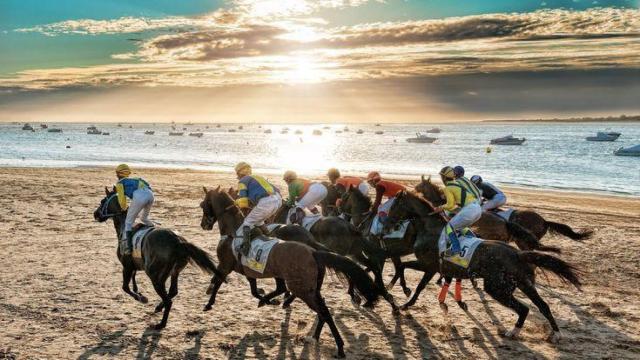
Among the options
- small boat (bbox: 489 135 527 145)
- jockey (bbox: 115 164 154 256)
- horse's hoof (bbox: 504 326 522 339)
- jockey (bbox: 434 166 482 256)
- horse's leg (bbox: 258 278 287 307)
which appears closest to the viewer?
horse's hoof (bbox: 504 326 522 339)

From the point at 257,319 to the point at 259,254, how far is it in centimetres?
159

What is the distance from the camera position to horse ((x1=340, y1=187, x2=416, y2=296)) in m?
11.0

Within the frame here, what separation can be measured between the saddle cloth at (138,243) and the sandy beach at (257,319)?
3.26 feet

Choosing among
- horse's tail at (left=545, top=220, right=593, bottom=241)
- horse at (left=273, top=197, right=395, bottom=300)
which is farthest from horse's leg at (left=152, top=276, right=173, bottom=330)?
horse's tail at (left=545, top=220, right=593, bottom=241)

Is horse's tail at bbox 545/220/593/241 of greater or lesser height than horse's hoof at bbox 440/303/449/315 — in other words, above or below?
above

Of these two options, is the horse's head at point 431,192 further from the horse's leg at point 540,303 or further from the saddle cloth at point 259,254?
the saddle cloth at point 259,254

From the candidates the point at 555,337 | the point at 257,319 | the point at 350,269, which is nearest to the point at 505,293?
the point at 555,337

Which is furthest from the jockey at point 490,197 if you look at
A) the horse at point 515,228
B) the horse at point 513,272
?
the horse at point 513,272

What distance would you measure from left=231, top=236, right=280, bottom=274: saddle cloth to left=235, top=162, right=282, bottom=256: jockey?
0.10 metres

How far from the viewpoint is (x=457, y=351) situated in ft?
26.9

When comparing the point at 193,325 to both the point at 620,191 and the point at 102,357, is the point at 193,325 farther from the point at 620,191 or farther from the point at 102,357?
the point at 620,191

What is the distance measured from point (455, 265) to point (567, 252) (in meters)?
7.70

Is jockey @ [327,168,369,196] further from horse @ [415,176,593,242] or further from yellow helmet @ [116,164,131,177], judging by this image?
yellow helmet @ [116,164,131,177]

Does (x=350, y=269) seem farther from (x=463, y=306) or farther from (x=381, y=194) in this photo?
(x=381, y=194)
